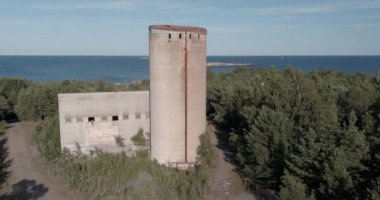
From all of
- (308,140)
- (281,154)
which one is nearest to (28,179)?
(281,154)

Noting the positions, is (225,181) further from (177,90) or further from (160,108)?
(177,90)

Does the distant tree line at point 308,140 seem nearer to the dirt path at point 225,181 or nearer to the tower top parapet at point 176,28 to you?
the dirt path at point 225,181

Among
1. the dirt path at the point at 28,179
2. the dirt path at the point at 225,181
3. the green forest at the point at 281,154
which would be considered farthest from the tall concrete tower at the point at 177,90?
the dirt path at the point at 28,179

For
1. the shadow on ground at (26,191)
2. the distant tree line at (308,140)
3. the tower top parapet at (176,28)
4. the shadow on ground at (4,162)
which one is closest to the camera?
the distant tree line at (308,140)

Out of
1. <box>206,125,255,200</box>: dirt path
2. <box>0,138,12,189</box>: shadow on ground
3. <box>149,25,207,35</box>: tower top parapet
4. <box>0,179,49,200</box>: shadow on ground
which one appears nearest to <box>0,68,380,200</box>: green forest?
<box>0,138,12,189</box>: shadow on ground

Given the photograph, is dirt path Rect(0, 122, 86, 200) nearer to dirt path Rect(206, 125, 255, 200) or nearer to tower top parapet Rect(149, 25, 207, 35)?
dirt path Rect(206, 125, 255, 200)
